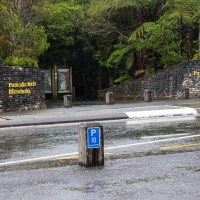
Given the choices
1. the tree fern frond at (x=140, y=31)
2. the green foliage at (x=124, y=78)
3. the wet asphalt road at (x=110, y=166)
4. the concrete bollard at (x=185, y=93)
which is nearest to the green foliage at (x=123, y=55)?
the tree fern frond at (x=140, y=31)

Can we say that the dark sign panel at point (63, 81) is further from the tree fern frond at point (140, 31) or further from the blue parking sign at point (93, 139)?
the blue parking sign at point (93, 139)

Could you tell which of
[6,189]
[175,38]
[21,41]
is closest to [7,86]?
[21,41]

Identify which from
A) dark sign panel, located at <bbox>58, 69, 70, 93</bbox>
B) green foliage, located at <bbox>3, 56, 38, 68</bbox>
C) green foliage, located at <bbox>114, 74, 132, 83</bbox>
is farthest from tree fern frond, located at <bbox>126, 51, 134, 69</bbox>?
green foliage, located at <bbox>3, 56, 38, 68</bbox>

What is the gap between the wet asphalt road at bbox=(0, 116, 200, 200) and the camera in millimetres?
8453

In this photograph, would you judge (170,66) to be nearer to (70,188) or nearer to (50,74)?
(50,74)

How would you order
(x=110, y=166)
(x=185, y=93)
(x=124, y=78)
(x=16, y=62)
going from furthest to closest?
(x=124, y=78)
(x=185, y=93)
(x=16, y=62)
(x=110, y=166)

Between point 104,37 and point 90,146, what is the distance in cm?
3382

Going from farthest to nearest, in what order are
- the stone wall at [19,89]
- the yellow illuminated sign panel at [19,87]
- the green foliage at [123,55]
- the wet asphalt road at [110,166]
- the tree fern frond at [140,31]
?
the green foliage at [123,55] < the tree fern frond at [140,31] < the yellow illuminated sign panel at [19,87] < the stone wall at [19,89] < the wet asphalt road at [110,166]

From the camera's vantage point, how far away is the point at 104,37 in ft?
144

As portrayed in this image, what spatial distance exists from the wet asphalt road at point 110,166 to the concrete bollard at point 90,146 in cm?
20

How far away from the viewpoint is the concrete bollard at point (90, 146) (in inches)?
415

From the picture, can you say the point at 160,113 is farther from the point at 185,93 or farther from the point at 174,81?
the point at 174,81

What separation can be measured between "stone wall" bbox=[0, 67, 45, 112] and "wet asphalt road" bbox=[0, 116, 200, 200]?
9706 millimetres

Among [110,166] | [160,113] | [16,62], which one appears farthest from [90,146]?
[16,62]
